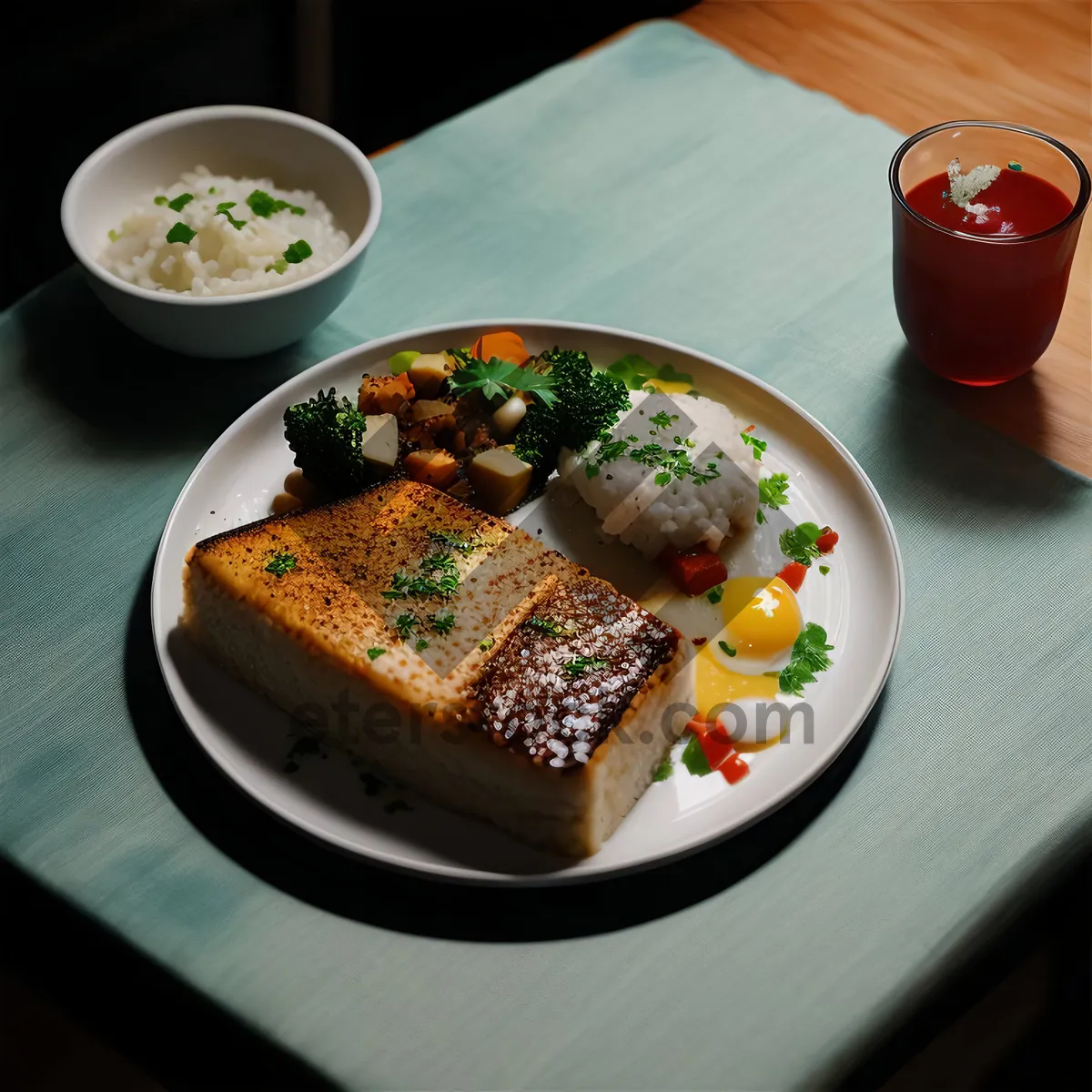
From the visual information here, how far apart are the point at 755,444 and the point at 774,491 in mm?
141

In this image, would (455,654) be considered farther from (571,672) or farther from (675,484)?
(675,484)

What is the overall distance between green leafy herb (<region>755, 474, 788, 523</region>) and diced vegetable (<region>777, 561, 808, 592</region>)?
0.60ft

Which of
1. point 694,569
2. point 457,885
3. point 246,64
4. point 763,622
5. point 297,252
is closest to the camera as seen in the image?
point 457,885

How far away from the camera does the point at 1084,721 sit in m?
2.35

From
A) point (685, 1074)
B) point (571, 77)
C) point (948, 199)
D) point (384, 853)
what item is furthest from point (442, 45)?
point (685, 1074)

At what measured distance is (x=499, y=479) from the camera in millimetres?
2639

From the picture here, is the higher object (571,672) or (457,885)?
(571,672)

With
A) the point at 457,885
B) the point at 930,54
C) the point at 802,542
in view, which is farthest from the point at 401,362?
the point at 930,54

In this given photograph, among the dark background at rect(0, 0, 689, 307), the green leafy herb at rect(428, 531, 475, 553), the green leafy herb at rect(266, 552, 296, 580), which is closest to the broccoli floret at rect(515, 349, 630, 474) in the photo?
the green leafy herb at rect(428, 531, 475, 553)

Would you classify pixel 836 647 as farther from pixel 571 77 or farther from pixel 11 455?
pixel 571 77

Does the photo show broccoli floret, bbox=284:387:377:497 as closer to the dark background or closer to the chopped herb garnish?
the chopped herb garnish

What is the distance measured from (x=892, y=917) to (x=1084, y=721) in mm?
642

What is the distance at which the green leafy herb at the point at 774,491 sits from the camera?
2.70m

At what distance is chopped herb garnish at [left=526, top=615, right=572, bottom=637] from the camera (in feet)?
7.26
